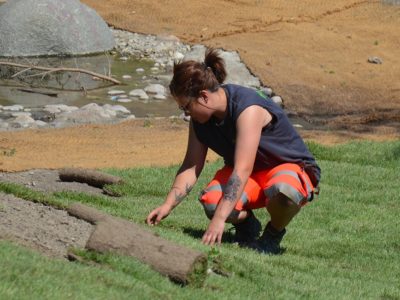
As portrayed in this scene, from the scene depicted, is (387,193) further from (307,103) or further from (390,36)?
(390,36)

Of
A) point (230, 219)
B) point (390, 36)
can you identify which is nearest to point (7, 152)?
point (230, 219)

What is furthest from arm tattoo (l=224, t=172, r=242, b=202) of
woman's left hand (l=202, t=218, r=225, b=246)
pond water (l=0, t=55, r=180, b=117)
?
pond water (l=0, t=55, r=180, b=117)

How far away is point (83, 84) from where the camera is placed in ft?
52.1

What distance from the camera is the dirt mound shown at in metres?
5.25

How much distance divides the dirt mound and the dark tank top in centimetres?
94

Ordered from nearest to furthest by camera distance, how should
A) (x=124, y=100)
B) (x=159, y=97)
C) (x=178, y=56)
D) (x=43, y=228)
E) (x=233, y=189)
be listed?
(x=43, y=228) < (x=233, y=189) < (x=124, y=100) < (x=159, y=97) < (x=178, y=56)

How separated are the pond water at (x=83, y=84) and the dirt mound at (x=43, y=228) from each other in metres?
7.94

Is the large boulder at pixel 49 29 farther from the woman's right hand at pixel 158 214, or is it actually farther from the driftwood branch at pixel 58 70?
the woman's right hand at pixel 158 214

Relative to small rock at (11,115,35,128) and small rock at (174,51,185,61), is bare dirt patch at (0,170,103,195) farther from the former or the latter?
small rock at (174,51,185,61)

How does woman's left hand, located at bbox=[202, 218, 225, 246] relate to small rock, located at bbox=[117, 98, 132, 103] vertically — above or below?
above

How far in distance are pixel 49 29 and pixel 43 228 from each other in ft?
40.5

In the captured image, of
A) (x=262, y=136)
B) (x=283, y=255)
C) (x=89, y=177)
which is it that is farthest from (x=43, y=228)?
(x=89, y=177)

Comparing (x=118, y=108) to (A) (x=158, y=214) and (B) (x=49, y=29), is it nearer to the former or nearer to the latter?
(B) (x=49, y=29)

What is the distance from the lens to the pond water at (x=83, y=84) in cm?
1457
